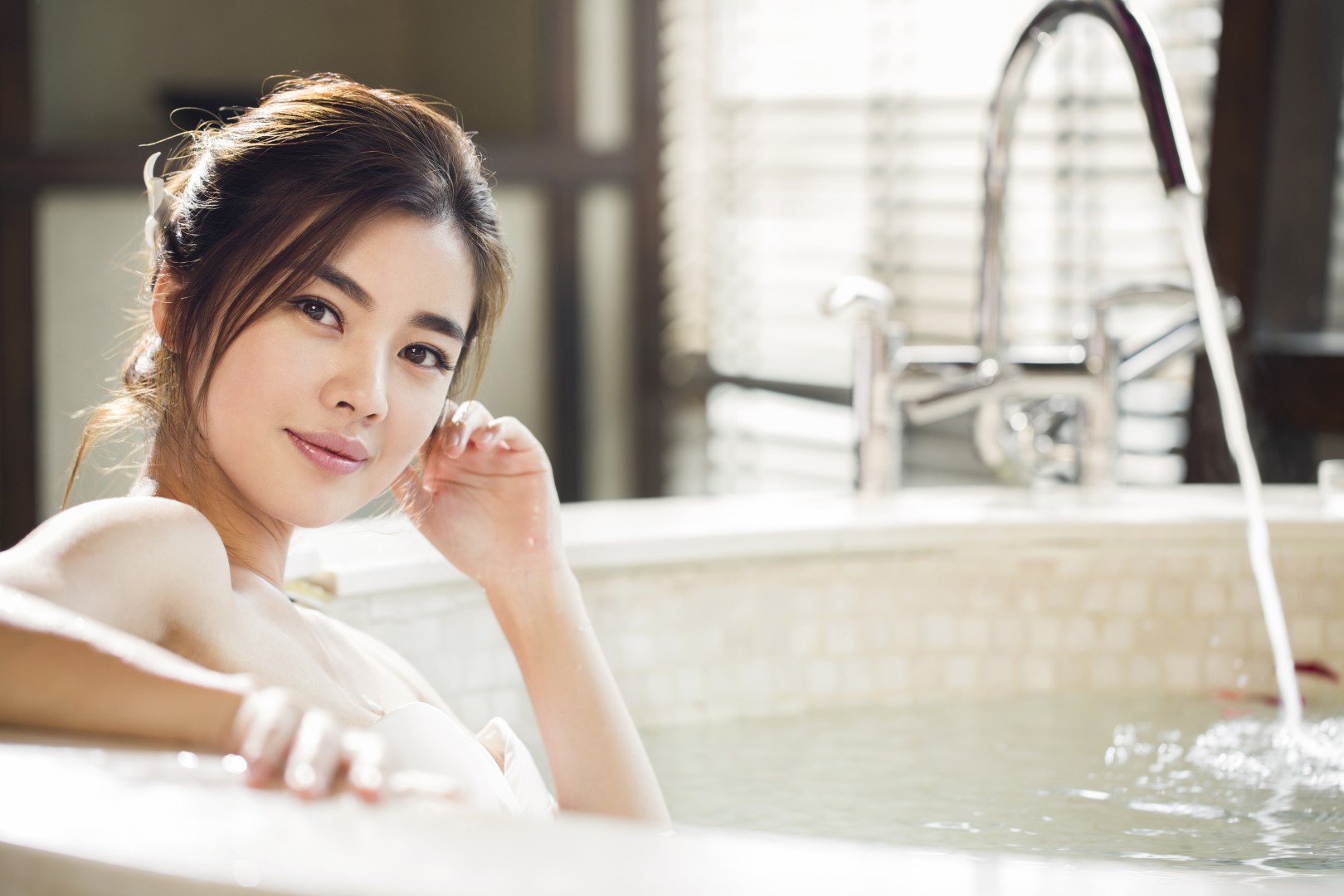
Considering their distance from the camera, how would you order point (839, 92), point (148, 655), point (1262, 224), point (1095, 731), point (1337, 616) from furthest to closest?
point (839, 92), point (1262, 224), point (1337, 616), point (1095, 731), point (148, 655)

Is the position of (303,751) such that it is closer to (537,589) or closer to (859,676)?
(537,589)

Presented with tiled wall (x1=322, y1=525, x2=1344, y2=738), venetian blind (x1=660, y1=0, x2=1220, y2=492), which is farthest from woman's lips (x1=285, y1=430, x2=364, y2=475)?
venetian blind (x1=660, y1=0, x2=1220, y2=492)

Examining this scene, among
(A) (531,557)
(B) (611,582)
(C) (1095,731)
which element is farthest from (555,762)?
(C) (1095,731)

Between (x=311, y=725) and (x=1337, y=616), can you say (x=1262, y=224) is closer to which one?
(x=1337, y=616)

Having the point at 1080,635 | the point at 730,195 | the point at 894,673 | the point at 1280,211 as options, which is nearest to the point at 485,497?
the point at 894,673

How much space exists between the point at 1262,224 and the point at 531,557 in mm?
1783

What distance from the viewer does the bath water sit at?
125 centimetres

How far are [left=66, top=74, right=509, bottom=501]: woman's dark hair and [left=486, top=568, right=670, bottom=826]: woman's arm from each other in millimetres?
364

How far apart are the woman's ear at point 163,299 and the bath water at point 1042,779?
2.26 feet

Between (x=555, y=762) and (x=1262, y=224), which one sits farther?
(x=1262, y=224)

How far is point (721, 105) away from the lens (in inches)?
139

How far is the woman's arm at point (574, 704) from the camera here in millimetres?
1226

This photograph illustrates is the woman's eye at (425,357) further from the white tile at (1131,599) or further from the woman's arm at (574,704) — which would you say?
→ the white tile at (1131,599)

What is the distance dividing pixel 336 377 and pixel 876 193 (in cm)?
237
